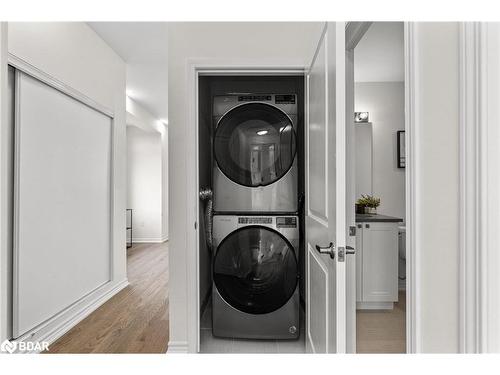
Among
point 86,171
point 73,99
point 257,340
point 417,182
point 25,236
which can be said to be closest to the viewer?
point 417,182

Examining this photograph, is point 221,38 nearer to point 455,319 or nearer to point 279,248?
point 279,248

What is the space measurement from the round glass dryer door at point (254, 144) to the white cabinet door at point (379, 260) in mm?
1259

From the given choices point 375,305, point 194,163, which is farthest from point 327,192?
point 375,305

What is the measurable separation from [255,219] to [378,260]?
1.47 meters

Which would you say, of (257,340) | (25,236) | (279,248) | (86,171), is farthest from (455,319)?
(86,171)

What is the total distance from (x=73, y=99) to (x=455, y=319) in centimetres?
305

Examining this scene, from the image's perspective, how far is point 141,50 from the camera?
3.46 m

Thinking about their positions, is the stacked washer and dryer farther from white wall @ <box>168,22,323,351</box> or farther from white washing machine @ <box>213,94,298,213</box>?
white wall @ <box>168,22,323,351</box>

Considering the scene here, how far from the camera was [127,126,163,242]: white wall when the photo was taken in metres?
7.06

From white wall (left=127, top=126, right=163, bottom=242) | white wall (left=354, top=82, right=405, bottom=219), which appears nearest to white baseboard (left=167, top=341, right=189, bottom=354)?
white wall (left=354, top=82, right=405, bottom=219)

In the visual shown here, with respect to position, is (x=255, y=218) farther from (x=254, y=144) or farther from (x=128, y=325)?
(x=128, y=325)

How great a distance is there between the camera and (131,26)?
9.53 feet

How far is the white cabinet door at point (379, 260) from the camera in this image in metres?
3.09

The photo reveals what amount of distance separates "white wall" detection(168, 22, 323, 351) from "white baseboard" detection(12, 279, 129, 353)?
3.35ft
